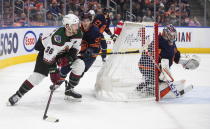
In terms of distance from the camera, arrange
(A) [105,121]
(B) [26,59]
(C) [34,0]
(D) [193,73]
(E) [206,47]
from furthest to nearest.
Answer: (E) [206,47], (C) [34,0], (B) [26,59], (D) [193,73], (A) [105,121]

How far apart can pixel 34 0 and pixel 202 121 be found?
22.4ft

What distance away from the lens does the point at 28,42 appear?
31.6 ft

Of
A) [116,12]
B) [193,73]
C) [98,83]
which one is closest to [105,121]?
[98,83]

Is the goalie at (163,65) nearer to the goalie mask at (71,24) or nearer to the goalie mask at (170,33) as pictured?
the goalie mask at (170,33)

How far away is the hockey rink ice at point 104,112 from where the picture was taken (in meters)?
4.26

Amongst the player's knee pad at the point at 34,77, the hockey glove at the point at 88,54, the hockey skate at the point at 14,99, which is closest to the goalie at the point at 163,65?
the hockey glove at the point at 88,54

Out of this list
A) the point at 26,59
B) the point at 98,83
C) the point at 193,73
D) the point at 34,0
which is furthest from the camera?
the point at 34,0

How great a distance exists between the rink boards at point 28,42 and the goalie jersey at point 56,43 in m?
3.15

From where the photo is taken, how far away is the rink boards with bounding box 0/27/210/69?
8531mm

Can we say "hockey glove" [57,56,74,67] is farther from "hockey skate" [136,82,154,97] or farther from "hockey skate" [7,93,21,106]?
"hockey skate" [136,82,154,97]

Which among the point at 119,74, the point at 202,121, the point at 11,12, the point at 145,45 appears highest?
the point at 11,12

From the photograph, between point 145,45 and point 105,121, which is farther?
point 145,45

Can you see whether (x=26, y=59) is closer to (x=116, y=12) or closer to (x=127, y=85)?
(x=116, y=12)

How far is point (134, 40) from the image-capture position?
5477mm
